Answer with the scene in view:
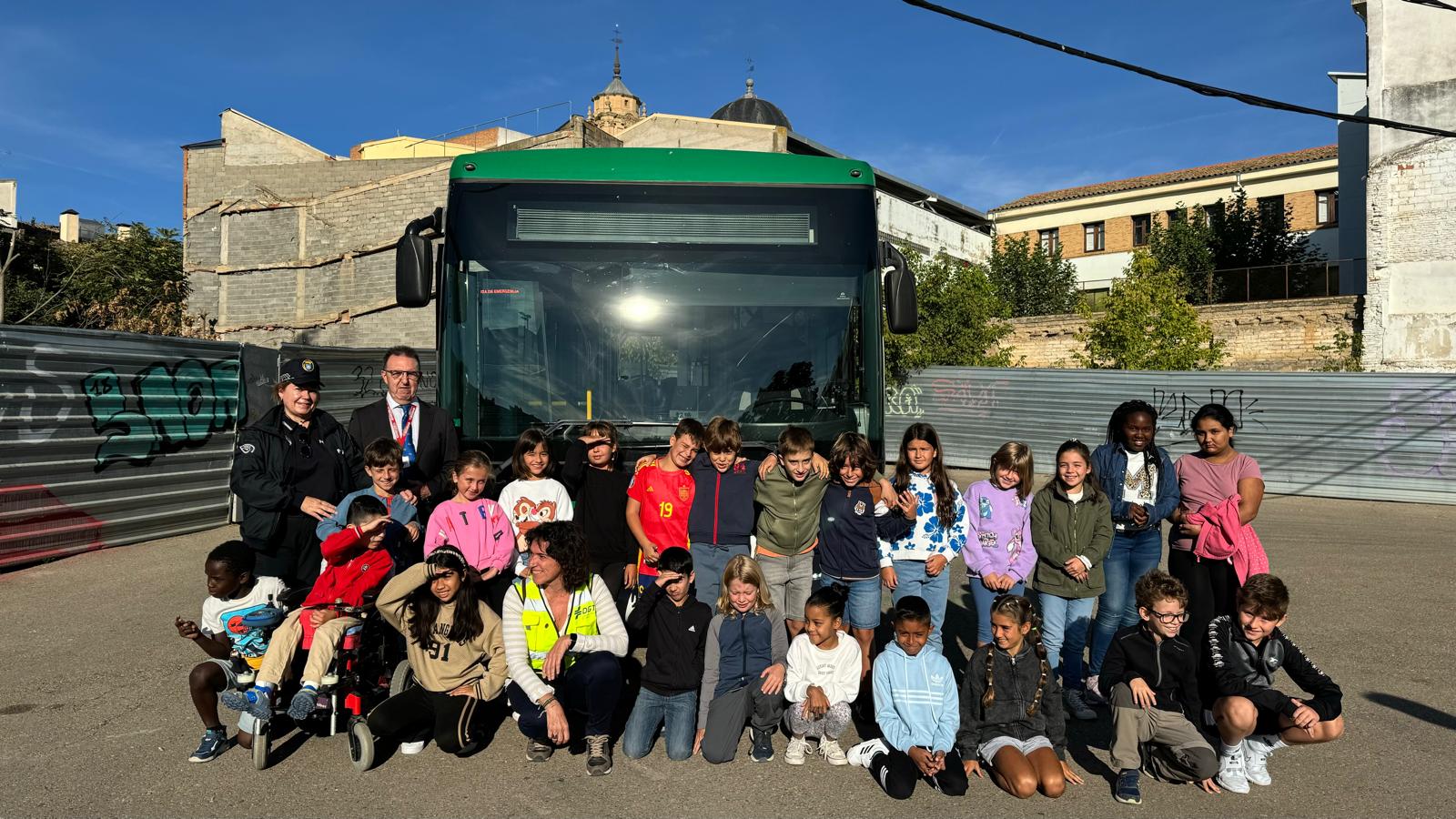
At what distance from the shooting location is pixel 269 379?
12.3 m

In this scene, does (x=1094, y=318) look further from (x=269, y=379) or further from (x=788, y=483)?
(x=788, y=483)

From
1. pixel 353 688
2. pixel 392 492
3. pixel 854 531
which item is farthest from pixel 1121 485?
pixel 353 688

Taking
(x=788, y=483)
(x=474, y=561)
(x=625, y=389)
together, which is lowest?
(x=474, y=561)

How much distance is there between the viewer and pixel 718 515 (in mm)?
5402

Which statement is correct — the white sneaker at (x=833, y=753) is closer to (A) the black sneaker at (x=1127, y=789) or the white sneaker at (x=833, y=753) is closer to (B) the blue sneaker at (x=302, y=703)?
(A) the black sneaker at (x=1127, y=789)

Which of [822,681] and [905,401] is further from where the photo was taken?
[905,401]

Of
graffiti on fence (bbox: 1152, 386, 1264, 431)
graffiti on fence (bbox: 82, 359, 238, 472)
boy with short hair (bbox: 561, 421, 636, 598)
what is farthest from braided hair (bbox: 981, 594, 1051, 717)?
graffiti on fence (bbox: 1152, 386, 1264, 431)

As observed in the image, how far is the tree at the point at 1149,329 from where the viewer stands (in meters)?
22.9

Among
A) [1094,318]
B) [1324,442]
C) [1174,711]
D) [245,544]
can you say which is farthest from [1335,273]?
[245,544]

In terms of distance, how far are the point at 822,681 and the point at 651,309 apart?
8.87 ft

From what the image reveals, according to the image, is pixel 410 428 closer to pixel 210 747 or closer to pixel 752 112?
pixel 210 747

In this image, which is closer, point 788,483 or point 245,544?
point 245,544

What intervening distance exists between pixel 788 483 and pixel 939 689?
1532 millimetres

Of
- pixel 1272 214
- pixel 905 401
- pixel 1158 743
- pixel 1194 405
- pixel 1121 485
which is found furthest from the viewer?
pixel 1272 214
